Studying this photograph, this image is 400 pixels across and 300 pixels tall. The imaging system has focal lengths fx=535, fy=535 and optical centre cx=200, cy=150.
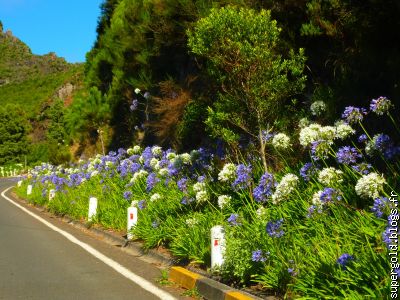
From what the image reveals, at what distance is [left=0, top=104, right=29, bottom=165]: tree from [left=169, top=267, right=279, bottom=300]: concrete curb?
61.2 m

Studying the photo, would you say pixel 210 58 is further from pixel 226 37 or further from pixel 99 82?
pixel 99 82

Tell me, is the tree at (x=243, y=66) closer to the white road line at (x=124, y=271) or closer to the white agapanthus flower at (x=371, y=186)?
the white road line at (x=124, y=271)

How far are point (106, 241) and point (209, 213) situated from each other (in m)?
3.46

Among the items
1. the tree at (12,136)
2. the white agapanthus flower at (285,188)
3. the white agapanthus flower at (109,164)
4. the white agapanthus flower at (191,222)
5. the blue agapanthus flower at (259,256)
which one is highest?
the tree at (12,136)

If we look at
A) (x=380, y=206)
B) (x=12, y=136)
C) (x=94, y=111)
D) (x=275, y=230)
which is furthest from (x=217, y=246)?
(x=12, y=136)

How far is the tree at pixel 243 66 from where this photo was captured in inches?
320

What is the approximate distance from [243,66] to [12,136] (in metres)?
61.1

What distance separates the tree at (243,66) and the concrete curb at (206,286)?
86.0 inches

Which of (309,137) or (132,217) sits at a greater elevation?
(309,137)

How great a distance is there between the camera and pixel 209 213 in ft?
28.6

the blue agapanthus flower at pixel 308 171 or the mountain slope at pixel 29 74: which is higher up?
the mountain slope at pixel 29 74

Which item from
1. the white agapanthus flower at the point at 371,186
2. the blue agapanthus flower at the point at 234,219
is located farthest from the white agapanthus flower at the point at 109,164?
the white agapanthus flower at the point at 371,186

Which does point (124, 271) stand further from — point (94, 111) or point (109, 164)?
point (94, 111)

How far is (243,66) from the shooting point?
26.9 feet
